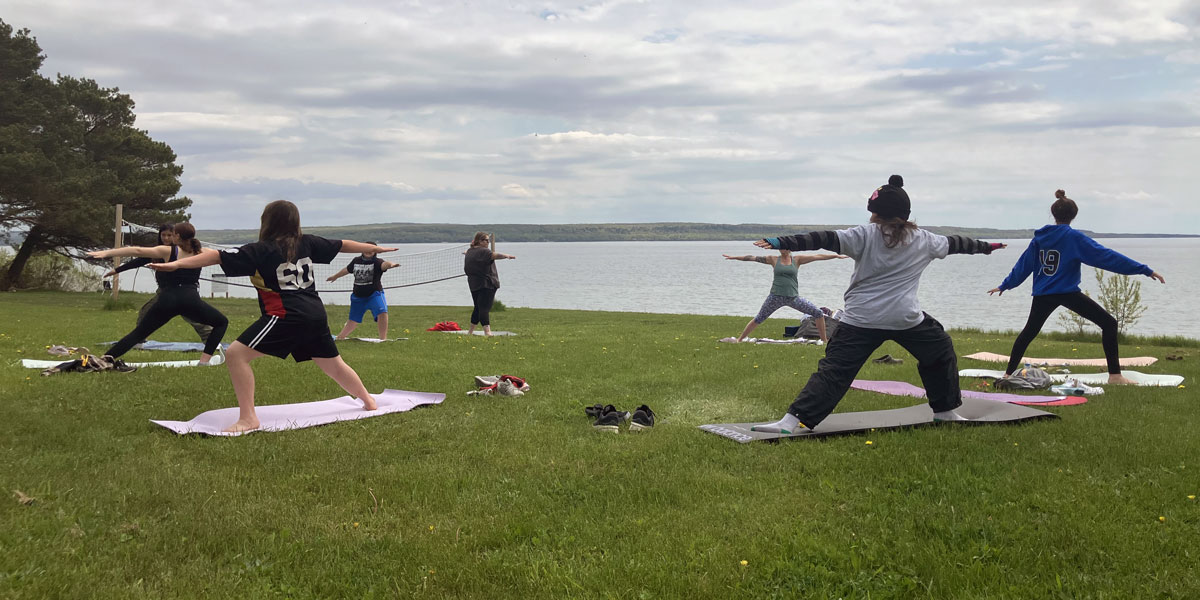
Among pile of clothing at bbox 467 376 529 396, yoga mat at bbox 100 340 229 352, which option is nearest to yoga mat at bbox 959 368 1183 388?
pile of clothing at bbox 467 376 529 396

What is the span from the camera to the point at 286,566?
454 cm

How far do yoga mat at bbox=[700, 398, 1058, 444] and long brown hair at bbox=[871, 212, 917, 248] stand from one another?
5.42ft

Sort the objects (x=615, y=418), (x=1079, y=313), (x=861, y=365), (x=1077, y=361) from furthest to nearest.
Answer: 1. (x=1077, y=361)
2. (x=1079, y=313)
3. (x=615, y=418)
4. (x=861, y=365)

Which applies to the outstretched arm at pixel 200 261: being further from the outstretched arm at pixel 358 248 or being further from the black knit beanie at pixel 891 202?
the black knit beanie at pixel 891 202

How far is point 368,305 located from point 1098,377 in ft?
41.5

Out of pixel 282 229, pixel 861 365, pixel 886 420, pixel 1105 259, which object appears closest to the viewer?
pixel 861 365

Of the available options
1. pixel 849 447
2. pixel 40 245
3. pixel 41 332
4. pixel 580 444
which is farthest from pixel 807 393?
pixel 40 245

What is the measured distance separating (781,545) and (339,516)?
8.93ft

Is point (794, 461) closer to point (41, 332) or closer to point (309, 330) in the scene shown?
point (309, 330)

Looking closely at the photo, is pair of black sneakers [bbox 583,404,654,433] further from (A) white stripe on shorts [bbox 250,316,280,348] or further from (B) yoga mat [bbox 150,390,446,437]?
(A) white stripe on shorts [bbox 250,316,280,348]

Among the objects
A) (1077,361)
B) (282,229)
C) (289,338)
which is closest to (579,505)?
(289,338)

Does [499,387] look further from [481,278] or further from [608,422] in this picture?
[481,278]

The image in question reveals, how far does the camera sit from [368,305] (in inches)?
665

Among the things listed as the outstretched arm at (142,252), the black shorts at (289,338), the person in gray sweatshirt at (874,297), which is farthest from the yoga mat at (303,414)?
the person in gray sweatshirt at (874,297)
